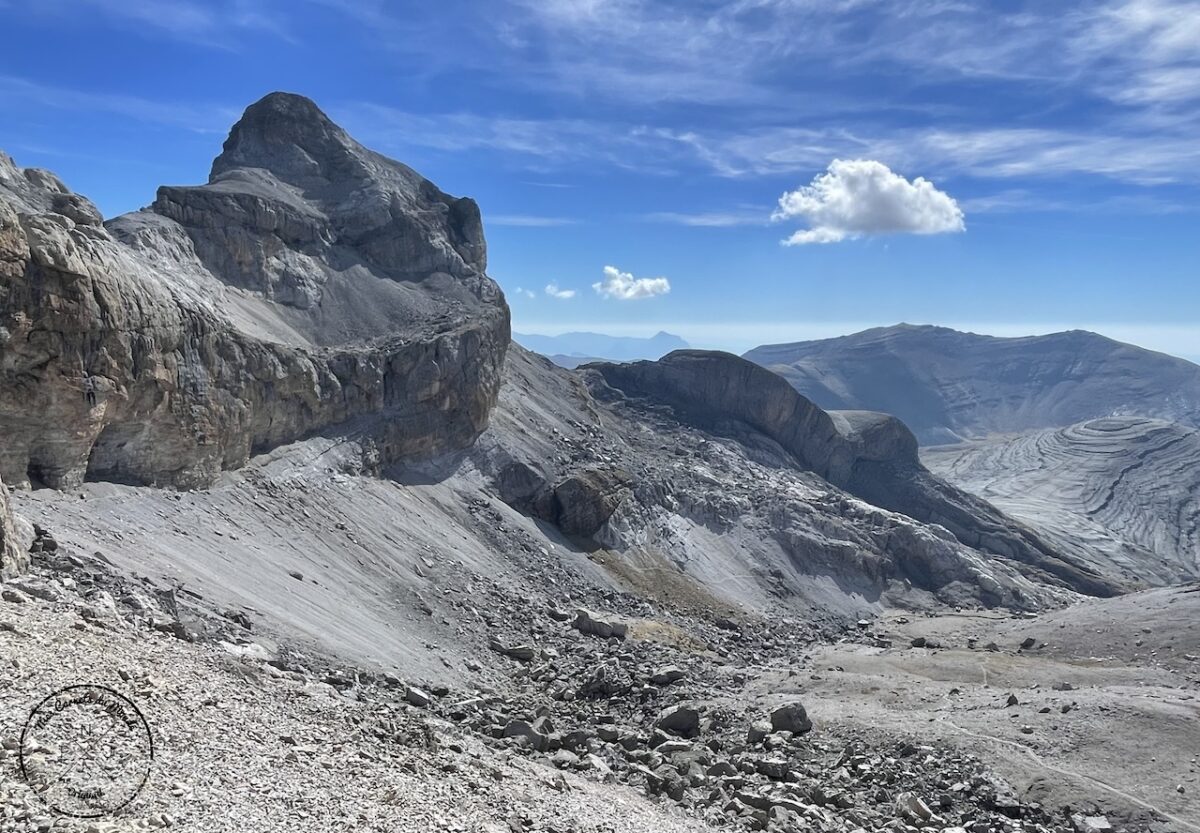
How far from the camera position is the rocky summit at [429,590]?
605 inches

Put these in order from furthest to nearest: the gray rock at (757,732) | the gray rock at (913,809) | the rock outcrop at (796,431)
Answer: the rock outcrop at (796,431) → the gray rock at (757,732) → the gray rock at (913,809)

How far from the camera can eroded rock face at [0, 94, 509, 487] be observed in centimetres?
2898

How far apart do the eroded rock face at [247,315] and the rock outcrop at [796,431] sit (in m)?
29.7

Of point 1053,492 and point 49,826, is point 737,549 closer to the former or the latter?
point 49,826

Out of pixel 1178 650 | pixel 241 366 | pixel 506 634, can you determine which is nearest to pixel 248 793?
pixel 506 634

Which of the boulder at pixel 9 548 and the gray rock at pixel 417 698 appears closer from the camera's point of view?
the boulder at pixel 9 548

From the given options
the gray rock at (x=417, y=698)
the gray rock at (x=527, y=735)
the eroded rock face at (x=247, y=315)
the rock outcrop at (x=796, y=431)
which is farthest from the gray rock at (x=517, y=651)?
the rock outcrop at (x=796, y=431)

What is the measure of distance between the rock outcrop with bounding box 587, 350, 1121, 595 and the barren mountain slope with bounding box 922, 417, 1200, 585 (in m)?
11.8

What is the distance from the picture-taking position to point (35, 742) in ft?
Result: 37.3

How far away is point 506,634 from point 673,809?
64.7 feet

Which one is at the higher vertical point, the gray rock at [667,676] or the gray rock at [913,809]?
the gray rock at [913,809]

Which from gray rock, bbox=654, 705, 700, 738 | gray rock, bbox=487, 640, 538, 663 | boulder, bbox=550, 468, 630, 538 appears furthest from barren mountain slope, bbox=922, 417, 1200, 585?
gray rock, bbox=654, 705, 700, 738

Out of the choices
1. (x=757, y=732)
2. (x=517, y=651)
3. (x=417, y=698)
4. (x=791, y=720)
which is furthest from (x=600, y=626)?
(x=417, y=698)

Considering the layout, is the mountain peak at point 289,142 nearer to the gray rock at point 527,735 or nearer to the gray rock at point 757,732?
the gray rock at point 527,735
